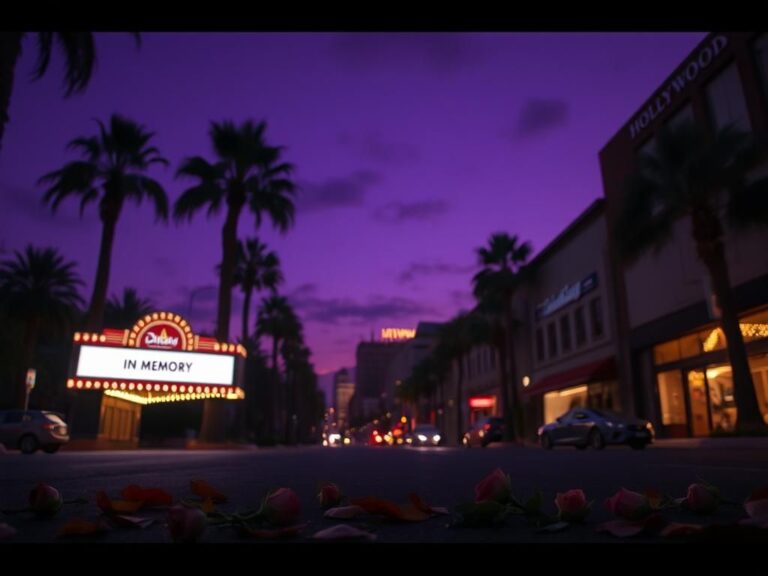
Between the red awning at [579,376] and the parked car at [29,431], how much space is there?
81.2ft

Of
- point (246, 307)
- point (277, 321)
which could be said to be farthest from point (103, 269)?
point (277, 321)

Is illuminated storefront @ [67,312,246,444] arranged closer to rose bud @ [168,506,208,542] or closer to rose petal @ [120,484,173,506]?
rose petal @ [120,484,173,506]

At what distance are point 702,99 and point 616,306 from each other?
1120cm

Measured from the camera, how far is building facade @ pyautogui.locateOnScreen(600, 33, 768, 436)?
21.3 m

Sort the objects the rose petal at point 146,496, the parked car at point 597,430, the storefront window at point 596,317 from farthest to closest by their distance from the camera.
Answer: the storefront window at point 596,317
the parked car at point 597,430
the rose petal at point 146,496

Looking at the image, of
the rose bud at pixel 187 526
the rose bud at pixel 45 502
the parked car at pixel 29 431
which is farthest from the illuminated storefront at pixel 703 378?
the parked car at pixel 29 431

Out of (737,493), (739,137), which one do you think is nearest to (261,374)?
(739,137)

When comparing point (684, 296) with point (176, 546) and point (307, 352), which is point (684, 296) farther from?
point (307, 352)

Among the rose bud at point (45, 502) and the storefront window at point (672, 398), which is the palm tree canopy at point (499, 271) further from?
the rose bud at point (45, 502)

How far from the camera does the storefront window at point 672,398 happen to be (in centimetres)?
2608

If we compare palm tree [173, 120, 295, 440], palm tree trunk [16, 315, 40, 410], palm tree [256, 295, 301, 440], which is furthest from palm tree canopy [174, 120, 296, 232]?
palm tree [256, 295, 301, 440]

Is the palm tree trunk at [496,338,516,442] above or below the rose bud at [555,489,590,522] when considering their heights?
above

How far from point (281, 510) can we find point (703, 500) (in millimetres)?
1267

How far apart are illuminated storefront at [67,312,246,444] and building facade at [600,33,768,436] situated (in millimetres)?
19236
